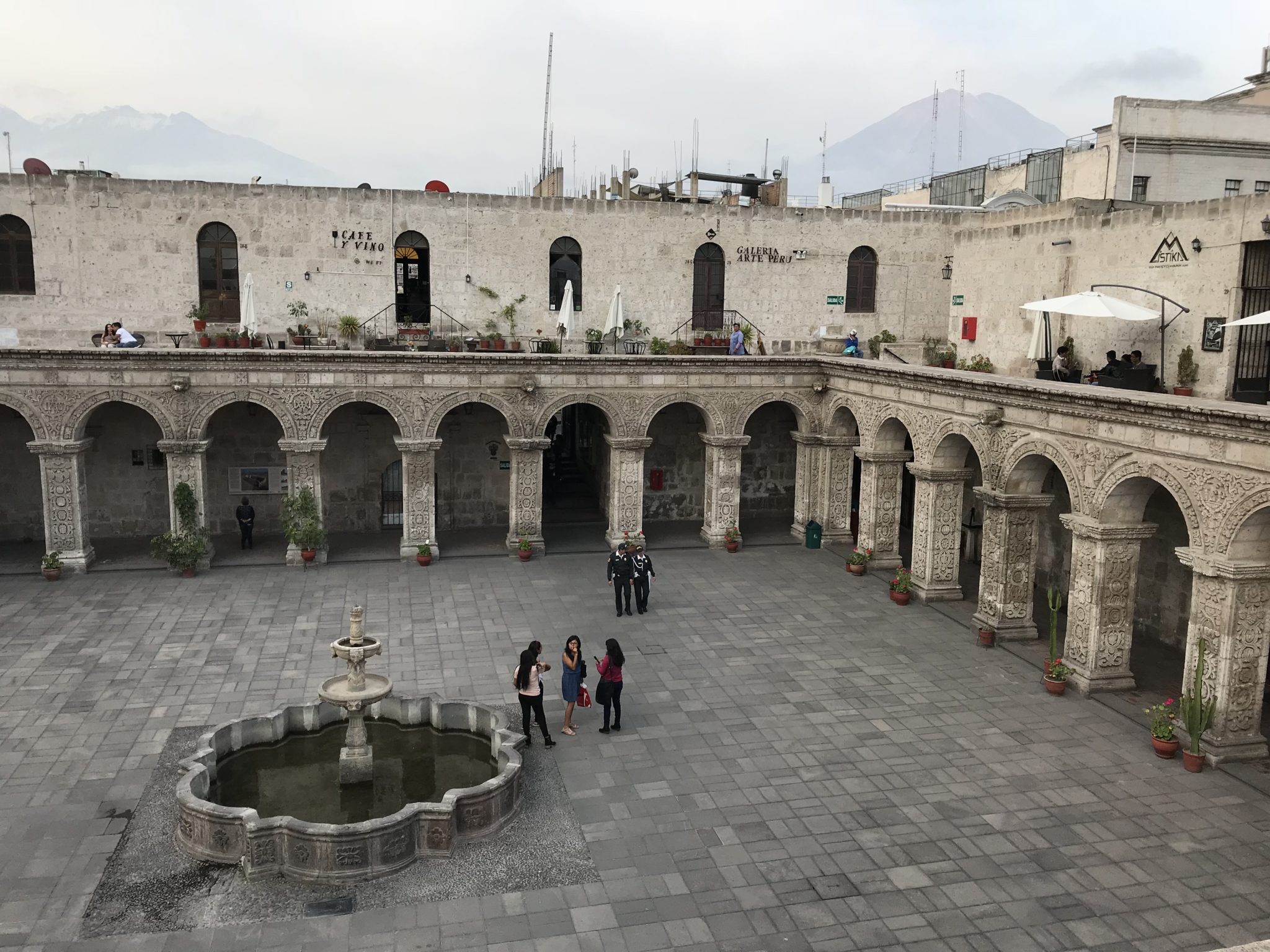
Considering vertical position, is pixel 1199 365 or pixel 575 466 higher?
pixel 1199 365

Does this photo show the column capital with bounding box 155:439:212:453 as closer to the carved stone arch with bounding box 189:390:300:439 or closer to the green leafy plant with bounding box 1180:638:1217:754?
the carved stone arch with bounding box 189:390:300:439

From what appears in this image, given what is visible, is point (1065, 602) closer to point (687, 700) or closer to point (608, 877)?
point (687, 700)

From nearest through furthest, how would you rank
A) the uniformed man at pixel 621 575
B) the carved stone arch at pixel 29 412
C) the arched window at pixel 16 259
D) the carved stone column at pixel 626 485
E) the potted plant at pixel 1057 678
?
the potted plant at pixel 1057 678, the uniformed man at pixel 621 575, the carved stone arch at pixel 29 412, the arched window at pixel 16 259, the carved stone column at pixel 626 485

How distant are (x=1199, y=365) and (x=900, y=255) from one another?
13.7 meters

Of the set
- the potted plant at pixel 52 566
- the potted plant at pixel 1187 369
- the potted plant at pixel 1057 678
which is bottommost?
the potted plant at pixel 1057 678

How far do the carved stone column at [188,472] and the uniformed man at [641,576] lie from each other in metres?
11.3

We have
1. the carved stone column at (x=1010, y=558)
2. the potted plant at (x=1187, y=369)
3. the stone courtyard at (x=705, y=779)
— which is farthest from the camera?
the carved stone column at (x=1010, y=558)

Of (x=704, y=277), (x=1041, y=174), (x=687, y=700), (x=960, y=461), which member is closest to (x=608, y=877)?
(x=687, y=700)

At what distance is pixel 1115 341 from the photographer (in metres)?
23.3

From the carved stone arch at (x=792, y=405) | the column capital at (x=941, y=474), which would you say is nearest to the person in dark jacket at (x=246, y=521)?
the carved stone arch at (x=792, y=405)

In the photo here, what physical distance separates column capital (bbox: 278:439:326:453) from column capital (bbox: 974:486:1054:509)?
54.7 ft

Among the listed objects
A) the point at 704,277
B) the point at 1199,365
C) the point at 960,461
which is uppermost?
the point at 704,277

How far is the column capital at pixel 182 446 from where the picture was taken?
86.0ft

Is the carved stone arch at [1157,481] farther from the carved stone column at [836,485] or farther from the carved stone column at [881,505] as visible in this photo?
the carved stone column at [836,485]
